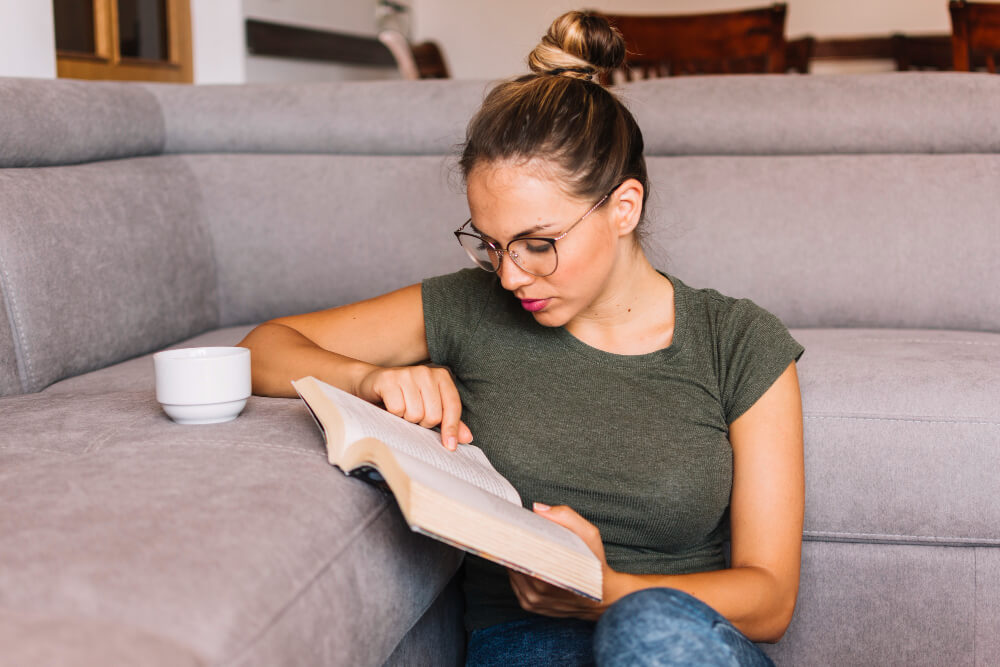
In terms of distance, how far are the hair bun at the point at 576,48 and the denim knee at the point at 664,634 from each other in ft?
2.15

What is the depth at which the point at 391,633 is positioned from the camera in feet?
2.91

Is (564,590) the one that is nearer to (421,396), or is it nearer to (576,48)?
(421,396)

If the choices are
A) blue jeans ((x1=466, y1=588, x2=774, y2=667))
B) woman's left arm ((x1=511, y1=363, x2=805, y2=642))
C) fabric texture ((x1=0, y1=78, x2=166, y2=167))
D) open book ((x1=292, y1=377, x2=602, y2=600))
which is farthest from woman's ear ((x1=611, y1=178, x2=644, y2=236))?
fabric texture ((x1=0, y1=78, x2=166, y2=167))

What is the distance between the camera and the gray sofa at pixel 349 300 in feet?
2.37

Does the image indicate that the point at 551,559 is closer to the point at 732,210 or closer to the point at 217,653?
the point at 217,653

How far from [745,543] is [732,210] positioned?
102 cm

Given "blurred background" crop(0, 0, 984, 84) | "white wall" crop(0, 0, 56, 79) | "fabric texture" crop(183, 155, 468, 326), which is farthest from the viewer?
"blurred background" crop(0, 0, 984, 84)

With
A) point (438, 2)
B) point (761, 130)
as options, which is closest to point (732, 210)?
point (761, 130)

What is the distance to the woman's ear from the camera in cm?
112

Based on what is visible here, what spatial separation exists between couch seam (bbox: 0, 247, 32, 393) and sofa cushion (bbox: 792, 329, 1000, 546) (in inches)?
46.3

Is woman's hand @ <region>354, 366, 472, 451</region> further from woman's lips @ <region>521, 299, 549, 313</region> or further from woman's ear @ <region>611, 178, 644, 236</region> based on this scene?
woman's ear @ <region>611, 178, 644, 236</region>

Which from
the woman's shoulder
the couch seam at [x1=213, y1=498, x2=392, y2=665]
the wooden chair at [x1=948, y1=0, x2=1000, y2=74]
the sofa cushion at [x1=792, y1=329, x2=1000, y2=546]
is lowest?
the sofa cushion at [x1=792, y1=329, x2=1000, y2=546]

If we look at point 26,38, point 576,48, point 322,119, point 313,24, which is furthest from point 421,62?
point 576,48

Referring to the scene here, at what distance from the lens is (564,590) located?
938mm
